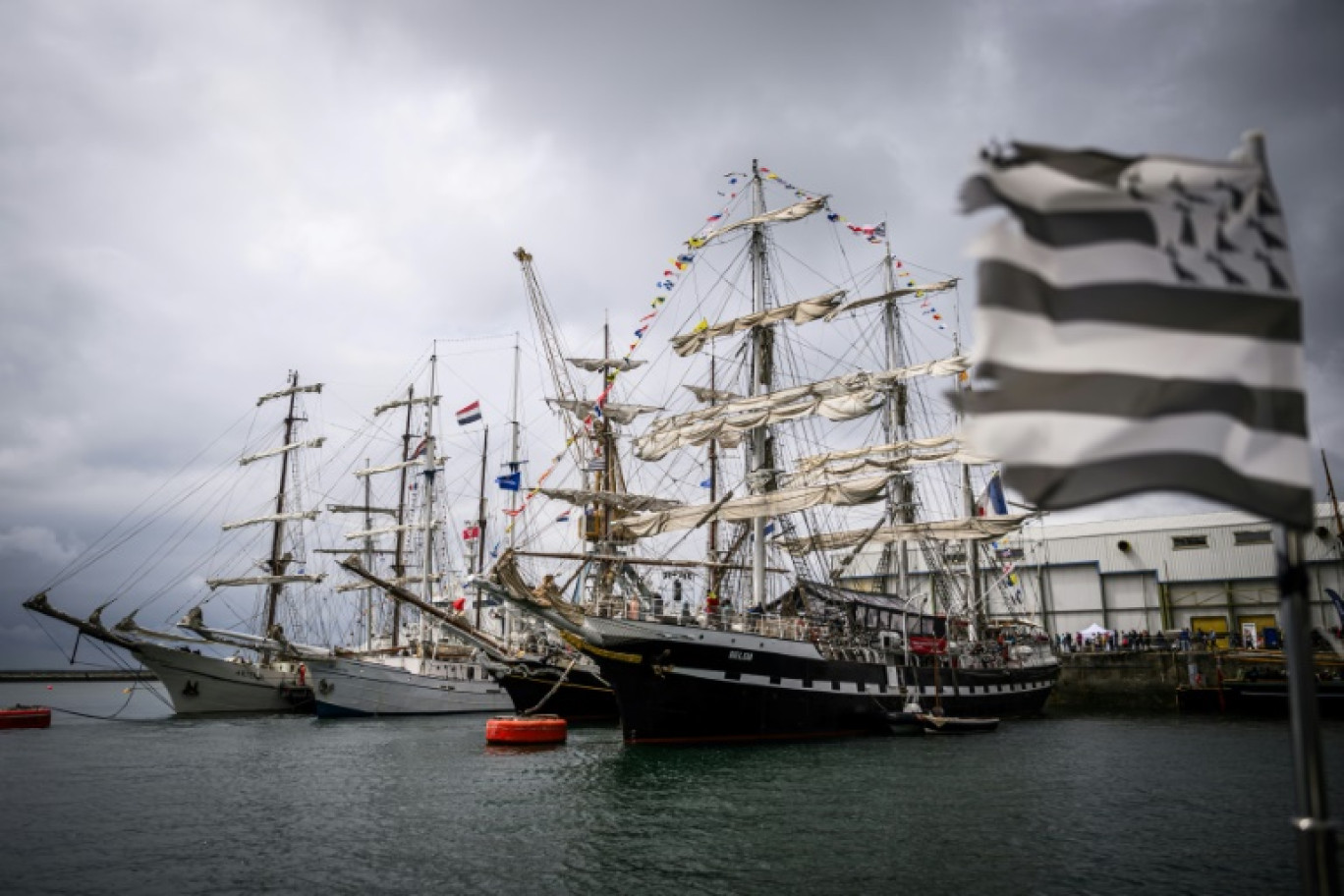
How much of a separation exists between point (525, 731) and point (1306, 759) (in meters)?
31.3

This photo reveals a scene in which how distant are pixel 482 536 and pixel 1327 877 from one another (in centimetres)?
6846

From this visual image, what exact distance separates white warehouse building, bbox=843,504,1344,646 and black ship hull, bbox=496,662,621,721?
60.5ft

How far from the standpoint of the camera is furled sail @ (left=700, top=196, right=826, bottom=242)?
39.4 m

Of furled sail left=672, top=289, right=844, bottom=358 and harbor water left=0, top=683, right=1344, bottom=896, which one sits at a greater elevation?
furled sail left=672, top=289, right=844, bottom=358

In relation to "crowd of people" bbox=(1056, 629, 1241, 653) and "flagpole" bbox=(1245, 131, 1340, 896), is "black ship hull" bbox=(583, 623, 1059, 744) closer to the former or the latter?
"flagpole" bbox=(1245, 131, 1340, 896)

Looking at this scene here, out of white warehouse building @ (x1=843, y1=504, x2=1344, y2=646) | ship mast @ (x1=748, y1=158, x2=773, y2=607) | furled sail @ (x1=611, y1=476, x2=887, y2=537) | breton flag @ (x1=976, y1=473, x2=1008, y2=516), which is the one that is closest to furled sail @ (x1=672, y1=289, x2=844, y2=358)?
ship mast @ (x1=748, y1=158, x2=773, y2=607)

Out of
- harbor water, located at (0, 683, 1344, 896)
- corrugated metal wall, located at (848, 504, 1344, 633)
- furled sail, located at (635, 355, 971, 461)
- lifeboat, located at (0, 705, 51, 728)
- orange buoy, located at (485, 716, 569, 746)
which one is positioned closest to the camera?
harbor water, located at (0, 683, 1344, 896)

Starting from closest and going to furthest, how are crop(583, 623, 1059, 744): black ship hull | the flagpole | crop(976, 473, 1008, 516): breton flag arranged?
the flagpole
crop(583, 623, 1059, 744): black ship hull
crop(976, 473, 1008, 516): breton flag

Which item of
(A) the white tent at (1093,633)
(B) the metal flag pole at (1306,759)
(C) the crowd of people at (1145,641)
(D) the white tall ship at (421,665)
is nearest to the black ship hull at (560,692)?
(D) the white tall ship at (421,665)

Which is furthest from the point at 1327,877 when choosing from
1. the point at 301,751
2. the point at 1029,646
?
the point at 1029,646

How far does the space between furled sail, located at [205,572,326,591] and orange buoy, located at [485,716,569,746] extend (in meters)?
29.4

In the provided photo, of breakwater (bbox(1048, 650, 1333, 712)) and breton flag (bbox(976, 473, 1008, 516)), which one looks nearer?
breakwater (bbox(1048, 650, 1333, 712))

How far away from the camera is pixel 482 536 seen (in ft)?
227

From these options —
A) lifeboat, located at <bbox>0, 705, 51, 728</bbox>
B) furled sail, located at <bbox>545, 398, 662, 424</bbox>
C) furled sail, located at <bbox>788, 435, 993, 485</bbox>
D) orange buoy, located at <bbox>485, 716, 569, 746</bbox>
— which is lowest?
lifeboat, located at <bbox>0, 705, 51, 728</bbox>
